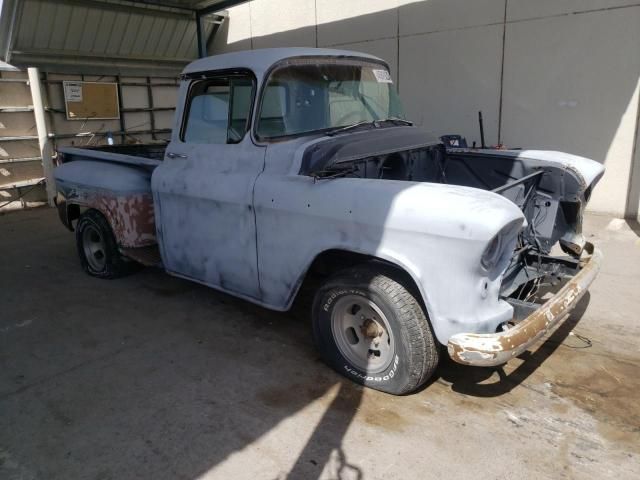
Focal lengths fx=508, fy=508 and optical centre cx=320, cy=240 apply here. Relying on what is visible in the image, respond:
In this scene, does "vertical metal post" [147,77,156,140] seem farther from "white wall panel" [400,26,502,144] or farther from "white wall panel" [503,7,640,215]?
"white wall panel" [503,7,640,215]

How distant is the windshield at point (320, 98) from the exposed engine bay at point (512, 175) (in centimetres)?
28

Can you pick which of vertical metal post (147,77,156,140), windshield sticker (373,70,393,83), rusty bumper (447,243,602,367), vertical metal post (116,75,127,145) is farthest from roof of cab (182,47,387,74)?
vertical metal post (147,77,156,140)

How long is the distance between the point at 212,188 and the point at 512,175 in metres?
2.43

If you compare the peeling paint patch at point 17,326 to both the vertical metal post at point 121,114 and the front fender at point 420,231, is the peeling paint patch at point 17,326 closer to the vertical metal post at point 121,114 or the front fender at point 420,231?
the front fender at point 420,231

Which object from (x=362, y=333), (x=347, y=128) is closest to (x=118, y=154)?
(x=347, y=128)

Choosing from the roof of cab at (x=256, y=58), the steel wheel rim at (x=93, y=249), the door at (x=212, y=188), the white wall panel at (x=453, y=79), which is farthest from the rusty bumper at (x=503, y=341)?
the white wall panel at (x=453, y=79)

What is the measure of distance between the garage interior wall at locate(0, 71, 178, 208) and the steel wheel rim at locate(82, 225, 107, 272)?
511 centimetres

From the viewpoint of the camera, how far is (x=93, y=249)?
5.56 meters

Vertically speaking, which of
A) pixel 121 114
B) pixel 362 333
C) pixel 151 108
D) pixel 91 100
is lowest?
pixel 362 333

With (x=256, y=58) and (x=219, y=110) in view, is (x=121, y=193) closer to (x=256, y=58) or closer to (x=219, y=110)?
(x=219, y=110)

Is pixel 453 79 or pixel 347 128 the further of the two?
pixel 453 79

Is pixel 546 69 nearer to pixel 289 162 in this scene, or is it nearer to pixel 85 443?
pixel 289 162

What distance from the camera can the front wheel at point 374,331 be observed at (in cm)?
290

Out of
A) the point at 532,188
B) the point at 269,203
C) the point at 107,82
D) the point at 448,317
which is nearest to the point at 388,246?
the point at 448,317
